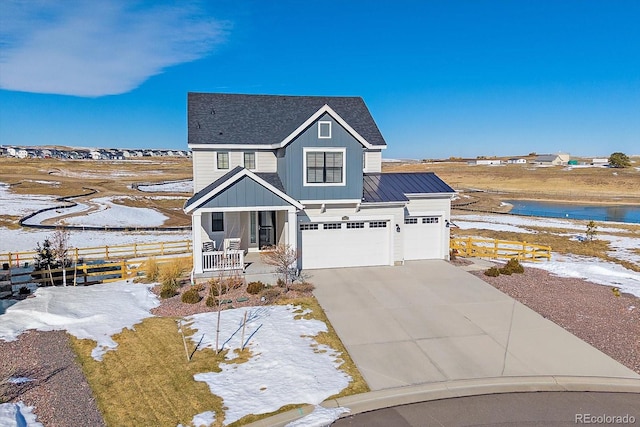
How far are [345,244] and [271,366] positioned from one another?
9.09 meters

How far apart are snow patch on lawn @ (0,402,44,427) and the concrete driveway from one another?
6.48 m

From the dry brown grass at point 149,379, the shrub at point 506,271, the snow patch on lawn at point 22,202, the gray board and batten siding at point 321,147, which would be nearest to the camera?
the dry brown grass at point 149,379

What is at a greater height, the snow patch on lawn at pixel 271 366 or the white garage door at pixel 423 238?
the white garage door at pixel 423 238

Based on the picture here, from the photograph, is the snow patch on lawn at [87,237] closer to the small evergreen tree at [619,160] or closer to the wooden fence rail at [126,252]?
the wooden fence rail at [126,252]

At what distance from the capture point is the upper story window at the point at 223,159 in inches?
766

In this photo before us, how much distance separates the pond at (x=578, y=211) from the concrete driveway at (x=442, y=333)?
3592cm

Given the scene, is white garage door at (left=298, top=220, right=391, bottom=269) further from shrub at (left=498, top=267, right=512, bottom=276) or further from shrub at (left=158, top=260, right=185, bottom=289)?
shrub at (left=158, top=260, right=185, bottom=289)

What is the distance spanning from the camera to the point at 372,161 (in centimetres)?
2162

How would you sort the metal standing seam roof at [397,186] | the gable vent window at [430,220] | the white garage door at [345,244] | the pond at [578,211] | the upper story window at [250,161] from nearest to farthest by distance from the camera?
1. the white garage door at [345,244]
2. the metal standing seam roof at [397,186]
3. the upper story window at [250,161]
4. the gable vent window at [430,220]
5. the pond at [578,211]

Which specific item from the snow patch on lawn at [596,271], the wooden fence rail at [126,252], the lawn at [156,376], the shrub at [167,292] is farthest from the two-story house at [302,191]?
the wooden fence rail at [126,252]

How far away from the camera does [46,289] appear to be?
1638 cm

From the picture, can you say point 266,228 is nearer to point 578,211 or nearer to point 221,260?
point 221,260

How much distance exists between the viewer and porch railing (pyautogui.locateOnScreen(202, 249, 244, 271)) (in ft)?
54.7

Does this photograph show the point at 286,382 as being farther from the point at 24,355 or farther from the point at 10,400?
the point at 24,355
